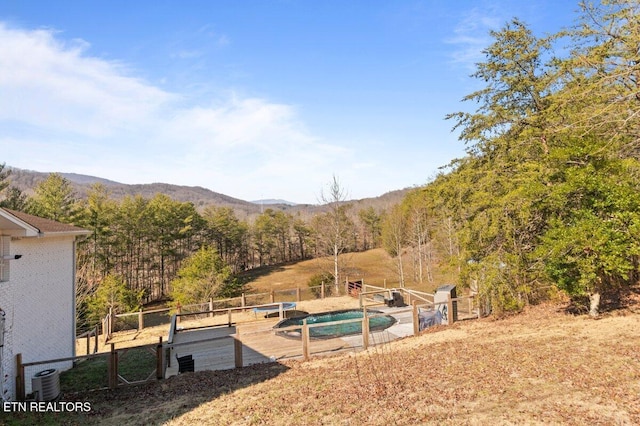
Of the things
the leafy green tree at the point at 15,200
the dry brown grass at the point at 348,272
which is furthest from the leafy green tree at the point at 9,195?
the dry brown grass at the point at 348,272

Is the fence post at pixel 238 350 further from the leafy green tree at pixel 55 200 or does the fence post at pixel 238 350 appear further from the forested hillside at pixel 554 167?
the leafy green tree at pixel 55 200

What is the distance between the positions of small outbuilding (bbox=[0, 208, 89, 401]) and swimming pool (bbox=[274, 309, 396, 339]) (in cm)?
677

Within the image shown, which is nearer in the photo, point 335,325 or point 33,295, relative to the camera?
point 33,295

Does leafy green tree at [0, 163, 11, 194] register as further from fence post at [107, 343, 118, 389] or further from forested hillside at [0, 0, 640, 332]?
fence post at [107, 343, 118, 389]

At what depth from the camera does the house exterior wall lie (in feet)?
27.7

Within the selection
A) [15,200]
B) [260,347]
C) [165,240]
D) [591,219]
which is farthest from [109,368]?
[165,240]

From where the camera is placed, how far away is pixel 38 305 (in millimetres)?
10070

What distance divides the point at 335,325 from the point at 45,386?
31.2 feet

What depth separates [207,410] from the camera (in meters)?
6.62

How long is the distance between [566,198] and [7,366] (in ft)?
48.4

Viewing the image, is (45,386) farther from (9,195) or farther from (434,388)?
(9,195)

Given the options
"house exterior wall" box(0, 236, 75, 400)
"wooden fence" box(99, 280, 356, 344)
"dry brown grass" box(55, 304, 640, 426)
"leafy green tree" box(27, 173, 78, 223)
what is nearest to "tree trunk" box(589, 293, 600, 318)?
"dry brown grass" box(55, 304, 640, 426)

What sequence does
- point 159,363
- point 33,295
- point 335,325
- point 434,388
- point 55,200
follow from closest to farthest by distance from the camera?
point 434,388
point 159,363
point 33,295
point 335,325
point 55,200

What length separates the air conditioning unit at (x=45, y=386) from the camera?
793 centimetres
